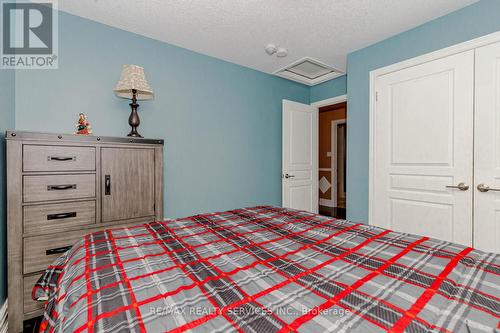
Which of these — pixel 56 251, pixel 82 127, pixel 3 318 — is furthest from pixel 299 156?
pixel 3 318

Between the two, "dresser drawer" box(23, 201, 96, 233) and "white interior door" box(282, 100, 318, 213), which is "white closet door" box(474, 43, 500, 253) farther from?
"dresser drawer" box(23, 201, 96, 233)

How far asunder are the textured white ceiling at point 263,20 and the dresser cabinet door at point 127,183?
4.18ft

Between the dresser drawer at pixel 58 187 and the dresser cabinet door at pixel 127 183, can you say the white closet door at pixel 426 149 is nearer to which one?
the dresser cabinet door at pixel 127 183

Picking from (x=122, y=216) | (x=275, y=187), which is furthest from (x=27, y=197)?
(x=275, y=187)

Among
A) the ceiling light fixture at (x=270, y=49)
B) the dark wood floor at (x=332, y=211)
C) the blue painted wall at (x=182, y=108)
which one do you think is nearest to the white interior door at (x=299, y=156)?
the blue painted wall at (x=182, y=108)

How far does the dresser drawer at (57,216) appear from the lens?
167 centimetres

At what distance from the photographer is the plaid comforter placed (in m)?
0.60

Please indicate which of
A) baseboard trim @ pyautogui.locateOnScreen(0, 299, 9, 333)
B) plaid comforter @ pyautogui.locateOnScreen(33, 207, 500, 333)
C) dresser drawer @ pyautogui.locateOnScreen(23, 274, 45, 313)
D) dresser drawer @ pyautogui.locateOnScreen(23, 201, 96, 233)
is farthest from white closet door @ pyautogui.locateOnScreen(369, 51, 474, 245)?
baseboard trim @ pyautogui.locateOnScreen(0, 299, 9, 333)

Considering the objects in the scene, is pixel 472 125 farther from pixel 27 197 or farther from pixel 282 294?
pixel 27 197

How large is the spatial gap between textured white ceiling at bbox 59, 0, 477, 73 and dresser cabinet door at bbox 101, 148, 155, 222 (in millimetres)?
1275

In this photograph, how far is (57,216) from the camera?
1760 mm

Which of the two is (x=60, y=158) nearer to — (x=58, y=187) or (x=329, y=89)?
(x=58, y=187)

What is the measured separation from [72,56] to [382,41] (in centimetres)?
318

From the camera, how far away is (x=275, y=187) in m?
3.75
